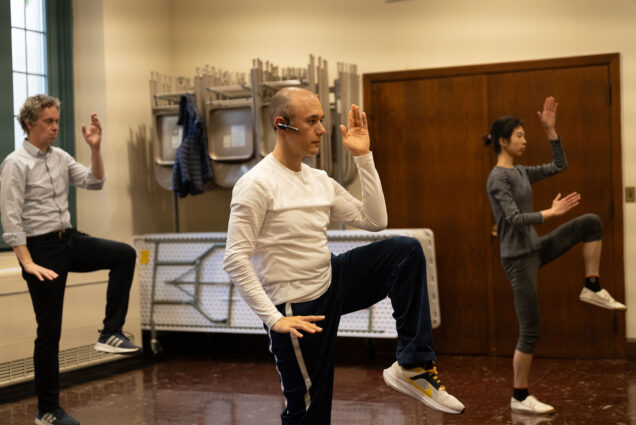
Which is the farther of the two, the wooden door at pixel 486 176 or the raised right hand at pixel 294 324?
the wooden door at pixel 486 176

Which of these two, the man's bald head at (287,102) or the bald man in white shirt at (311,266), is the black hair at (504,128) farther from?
the man's bald head at (287,102)

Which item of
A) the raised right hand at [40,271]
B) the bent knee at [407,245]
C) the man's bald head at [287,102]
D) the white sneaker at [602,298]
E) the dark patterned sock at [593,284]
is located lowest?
the white sneaker at [602,298]

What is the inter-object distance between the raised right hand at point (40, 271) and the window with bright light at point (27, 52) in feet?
6.74

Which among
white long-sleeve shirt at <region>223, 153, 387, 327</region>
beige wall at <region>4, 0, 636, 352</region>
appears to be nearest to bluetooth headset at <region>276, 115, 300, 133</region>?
A: white long-sleeve shirt at <region>223, 153, 387, 327</region>

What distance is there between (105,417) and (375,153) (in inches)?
116

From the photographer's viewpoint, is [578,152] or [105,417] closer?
[105,417]

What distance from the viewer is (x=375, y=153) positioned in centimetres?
620

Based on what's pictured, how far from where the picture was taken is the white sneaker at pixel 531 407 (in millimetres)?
4094

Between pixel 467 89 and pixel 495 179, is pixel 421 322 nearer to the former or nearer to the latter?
pixel 495 179

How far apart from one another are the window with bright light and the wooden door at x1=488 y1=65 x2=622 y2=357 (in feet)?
11.5

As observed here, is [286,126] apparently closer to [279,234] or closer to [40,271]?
[279,234]

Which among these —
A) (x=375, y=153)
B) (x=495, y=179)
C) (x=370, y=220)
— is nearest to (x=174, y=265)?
(x=375, y=153)

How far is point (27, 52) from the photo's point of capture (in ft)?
19.1

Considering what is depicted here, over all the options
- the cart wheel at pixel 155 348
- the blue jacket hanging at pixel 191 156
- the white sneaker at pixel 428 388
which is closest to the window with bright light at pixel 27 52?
the blue jacket hanging at pixel 191 156
